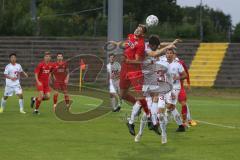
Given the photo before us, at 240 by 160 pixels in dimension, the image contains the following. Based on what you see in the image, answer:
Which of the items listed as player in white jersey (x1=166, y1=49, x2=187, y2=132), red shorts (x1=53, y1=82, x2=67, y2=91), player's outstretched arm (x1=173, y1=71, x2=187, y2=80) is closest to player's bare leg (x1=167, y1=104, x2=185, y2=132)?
player in white jersey (x1=166, y1=49, x2=187, y2=132)

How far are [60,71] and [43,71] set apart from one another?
660 millimetres

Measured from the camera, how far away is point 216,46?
4581 centimetres

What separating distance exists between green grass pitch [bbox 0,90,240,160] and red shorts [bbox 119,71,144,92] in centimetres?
131

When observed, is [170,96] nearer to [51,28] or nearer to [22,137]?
[22,137]

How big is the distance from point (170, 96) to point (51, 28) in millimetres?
38746

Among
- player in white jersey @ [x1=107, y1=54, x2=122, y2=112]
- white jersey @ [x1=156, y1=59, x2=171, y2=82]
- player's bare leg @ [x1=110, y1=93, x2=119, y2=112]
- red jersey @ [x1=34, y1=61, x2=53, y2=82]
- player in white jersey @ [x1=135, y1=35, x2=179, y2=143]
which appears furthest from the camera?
player's bare leg @ [x1=110, y1=93, x2=119, y2=112]

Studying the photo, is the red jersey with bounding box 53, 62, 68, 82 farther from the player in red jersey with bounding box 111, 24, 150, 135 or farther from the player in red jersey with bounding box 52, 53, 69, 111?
the player in red jersey with bounding box 111, 24, 150, 135

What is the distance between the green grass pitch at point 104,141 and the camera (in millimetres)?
12680

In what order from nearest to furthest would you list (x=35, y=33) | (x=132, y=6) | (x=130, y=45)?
1. (x=130, y=45)
2. (x=35, y=33)
3. (x=132, y=6)

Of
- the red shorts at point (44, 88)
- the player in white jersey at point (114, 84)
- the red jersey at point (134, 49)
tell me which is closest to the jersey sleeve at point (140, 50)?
the red jersey at point (134, 49)

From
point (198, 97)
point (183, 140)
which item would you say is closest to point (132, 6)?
point (198, 97)

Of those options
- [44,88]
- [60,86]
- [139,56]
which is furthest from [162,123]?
[44,88]

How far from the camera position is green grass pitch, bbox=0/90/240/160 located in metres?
12.7

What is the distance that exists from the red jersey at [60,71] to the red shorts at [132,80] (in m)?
8.01
